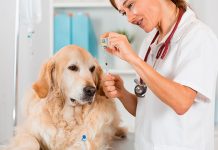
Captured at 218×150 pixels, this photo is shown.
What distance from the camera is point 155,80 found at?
3.51 feet

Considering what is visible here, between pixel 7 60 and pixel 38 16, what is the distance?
531 millimetres

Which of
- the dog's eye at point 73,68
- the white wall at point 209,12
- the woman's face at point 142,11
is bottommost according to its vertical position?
the dog's eye at point 73,68

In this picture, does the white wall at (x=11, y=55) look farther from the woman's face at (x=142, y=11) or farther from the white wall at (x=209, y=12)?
the woman's face at (x=142, y=11)

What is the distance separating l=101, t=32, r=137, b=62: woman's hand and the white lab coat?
0.17m

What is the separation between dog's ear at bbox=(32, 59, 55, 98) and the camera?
1.40 meters

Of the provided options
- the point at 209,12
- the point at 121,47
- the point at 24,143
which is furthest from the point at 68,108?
the point at 209,12

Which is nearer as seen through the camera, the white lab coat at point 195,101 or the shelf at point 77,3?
the white lab coat at point 195,101

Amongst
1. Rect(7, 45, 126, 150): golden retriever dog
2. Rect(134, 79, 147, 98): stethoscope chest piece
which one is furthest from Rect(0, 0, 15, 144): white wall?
Rect(134, 79, 147, 98): stethoscope chest piece

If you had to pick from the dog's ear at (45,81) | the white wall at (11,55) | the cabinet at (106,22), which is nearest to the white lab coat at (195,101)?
the dog's ear at (45,81)

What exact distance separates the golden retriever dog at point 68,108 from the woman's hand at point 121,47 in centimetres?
30

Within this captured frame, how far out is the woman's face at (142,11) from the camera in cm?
123

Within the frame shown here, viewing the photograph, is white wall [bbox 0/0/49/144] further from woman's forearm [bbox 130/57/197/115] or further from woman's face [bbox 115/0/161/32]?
woman's forearm [bbox 130/57/197/115]

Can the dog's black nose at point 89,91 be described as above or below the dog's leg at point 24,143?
above

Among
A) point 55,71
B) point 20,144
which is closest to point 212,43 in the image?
point 55,71
